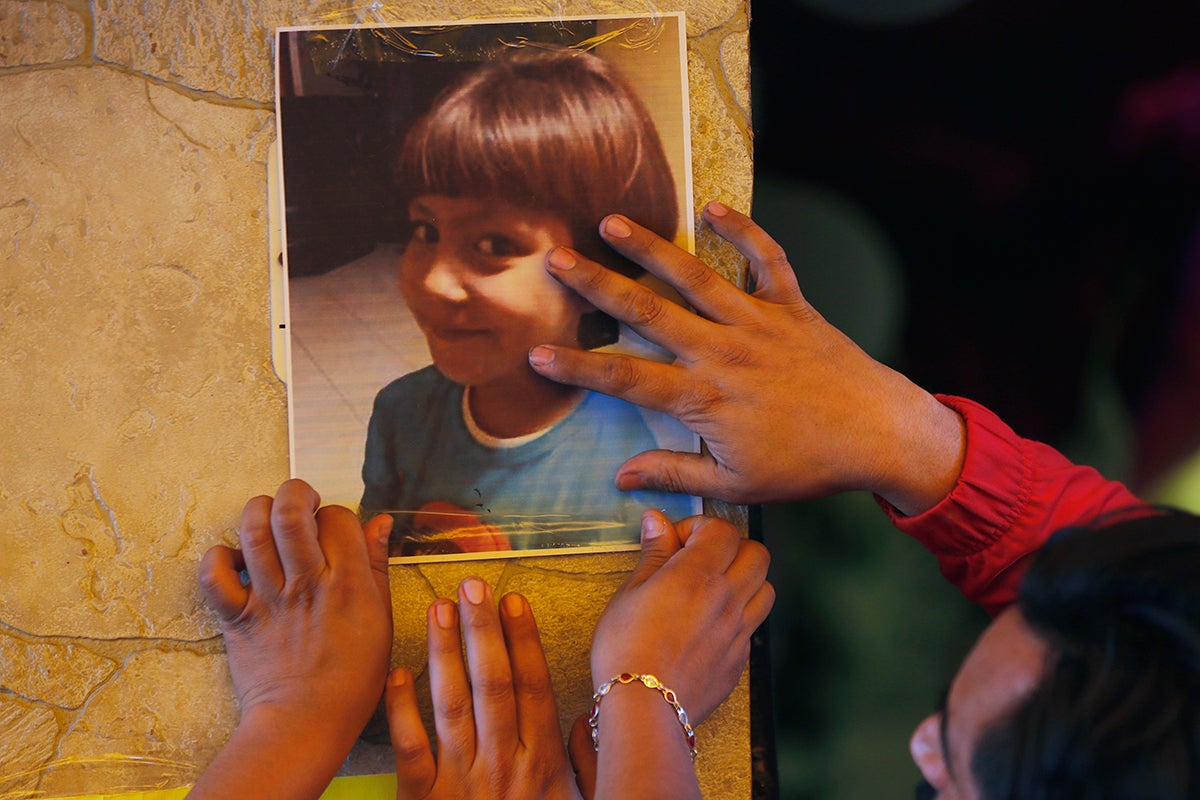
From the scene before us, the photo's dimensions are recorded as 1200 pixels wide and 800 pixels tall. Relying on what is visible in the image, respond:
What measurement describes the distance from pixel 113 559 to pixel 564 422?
15.6 inches

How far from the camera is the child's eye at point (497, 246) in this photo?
2.31 feet

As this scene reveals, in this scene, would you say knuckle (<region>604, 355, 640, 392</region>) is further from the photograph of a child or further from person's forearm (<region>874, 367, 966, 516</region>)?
person's forearm (<region>874, 367, 966, 516</region>)

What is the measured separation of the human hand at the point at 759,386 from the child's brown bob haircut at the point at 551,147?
0.04 m

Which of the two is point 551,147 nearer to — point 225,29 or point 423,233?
point 423,233

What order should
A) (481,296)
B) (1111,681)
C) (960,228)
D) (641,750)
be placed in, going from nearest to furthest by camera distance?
(1111,681) < (641,750) < (481,296) < (960,228)

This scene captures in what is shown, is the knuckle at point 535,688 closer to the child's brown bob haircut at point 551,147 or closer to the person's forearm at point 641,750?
the person's forearm at point 641,750

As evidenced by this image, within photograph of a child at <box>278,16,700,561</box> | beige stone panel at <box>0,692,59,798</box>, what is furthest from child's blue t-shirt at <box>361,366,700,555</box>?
beige stone panel at <box>0,692,59,798</box>

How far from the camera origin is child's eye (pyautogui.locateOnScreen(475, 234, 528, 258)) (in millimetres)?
703

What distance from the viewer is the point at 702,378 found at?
660 millimetres

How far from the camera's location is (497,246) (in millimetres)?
704

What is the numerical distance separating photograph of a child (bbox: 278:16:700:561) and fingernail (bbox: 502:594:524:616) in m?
0.04

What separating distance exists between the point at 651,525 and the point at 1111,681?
13.5 inches

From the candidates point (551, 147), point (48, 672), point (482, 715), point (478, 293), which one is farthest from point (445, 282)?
point (48, 672)

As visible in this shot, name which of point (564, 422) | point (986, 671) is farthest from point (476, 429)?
point (986, 671)
